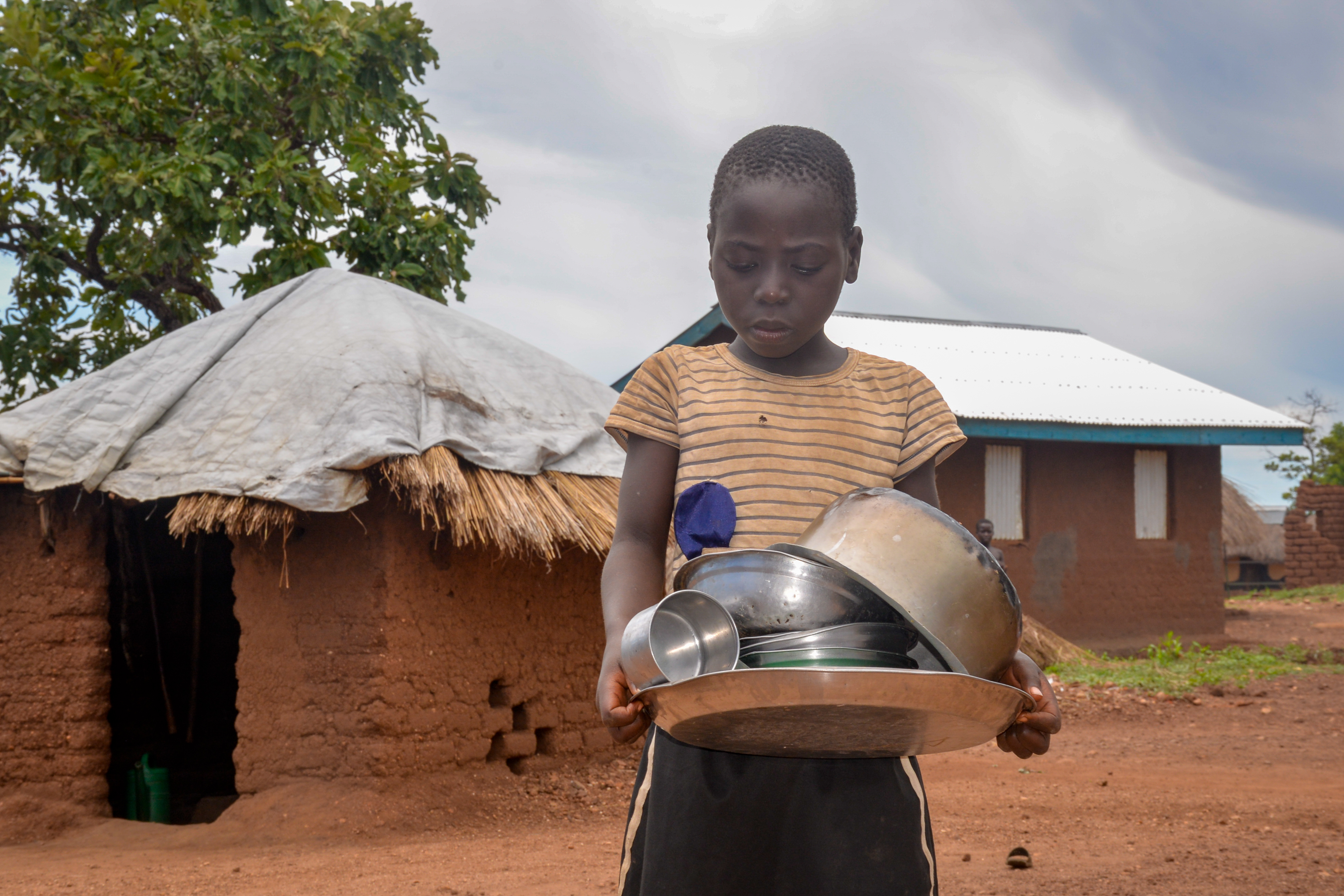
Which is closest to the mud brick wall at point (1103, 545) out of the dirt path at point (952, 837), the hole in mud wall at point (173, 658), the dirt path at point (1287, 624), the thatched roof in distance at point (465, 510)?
the dirt path at point (1287, 624)

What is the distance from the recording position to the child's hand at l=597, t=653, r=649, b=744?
121cm

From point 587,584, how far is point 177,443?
218 centimetres

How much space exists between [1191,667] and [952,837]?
603 cm

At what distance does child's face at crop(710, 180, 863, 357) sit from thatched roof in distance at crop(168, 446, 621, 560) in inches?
138

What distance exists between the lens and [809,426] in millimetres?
1487

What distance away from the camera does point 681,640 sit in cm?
117

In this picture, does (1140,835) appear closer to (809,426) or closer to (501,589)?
(501,589)

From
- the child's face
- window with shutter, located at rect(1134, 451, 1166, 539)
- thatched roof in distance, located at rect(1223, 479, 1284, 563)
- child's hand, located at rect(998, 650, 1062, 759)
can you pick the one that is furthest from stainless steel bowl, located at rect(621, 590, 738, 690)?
thatched roof in distance, located at rect(1223, 479, 1284, 563)

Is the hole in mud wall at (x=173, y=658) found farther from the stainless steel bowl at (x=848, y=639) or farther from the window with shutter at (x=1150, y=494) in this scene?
the window with shutter at (x=1150, y=494)

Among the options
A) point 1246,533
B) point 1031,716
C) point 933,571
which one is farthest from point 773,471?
point 1246,533

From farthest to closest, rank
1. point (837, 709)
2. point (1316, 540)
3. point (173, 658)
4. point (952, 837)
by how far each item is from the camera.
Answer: point (1316, 540)
point (173, 658)
point (952, 837)
point (837, 709)

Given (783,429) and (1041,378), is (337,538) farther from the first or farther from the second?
(1041,378)

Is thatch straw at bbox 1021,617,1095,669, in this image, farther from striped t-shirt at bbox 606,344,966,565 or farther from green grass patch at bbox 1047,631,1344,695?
striped t-shirt at bbox 606,344,966,565

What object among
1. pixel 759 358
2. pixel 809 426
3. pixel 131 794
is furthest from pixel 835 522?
pixel 131 794
